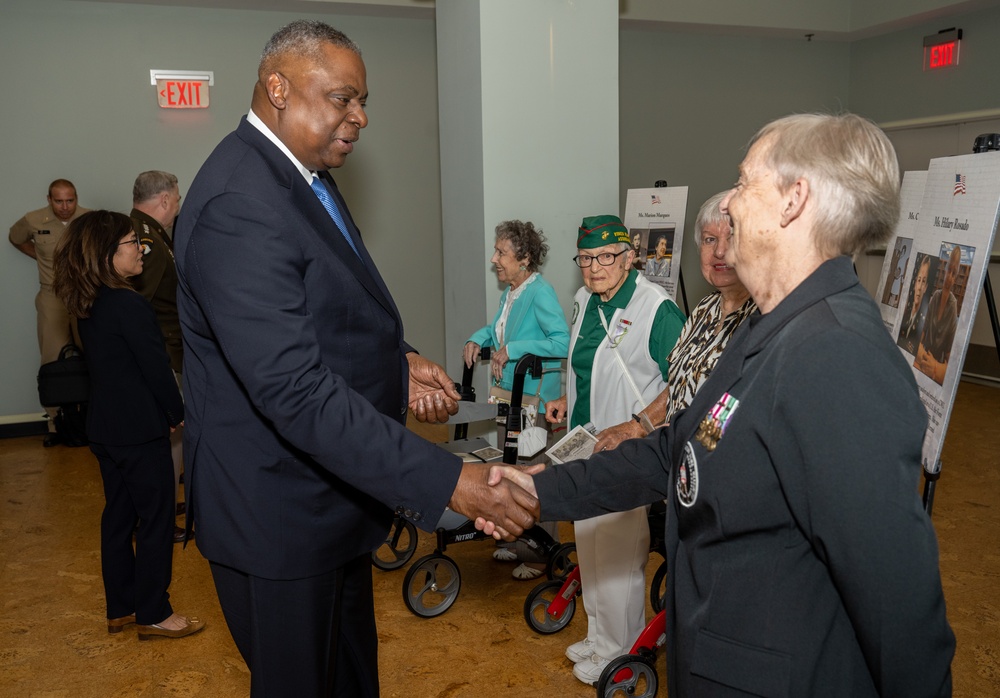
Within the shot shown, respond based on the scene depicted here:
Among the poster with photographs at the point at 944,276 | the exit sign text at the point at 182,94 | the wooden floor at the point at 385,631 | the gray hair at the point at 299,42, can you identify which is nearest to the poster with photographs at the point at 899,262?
the poster with photographs at the point at 944,276

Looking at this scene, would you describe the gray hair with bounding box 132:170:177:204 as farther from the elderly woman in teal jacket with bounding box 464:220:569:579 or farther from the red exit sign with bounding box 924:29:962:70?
the red exit sign with bounding box 924:29:962:70

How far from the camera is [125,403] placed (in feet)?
10.5

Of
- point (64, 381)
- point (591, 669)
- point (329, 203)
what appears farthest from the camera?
point (64, 381)

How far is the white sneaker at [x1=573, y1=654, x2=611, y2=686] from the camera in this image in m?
Answer: 2.94

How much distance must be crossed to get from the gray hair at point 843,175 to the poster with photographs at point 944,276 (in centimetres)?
107

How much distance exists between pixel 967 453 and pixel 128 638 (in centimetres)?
519

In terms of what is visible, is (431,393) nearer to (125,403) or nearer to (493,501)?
(493,501)

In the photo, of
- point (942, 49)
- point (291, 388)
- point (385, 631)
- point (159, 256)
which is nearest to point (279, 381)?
point (291, 388)

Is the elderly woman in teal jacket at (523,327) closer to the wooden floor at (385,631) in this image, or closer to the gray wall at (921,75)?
the wooden floor at (385,631)

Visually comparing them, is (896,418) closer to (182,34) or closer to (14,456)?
(14,456)

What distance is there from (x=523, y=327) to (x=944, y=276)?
2001mm

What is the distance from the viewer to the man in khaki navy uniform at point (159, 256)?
464 centimetres

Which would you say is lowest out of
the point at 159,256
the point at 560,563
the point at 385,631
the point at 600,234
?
the point at 385,631

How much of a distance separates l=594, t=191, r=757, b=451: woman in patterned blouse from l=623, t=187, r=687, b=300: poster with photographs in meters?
2.80
